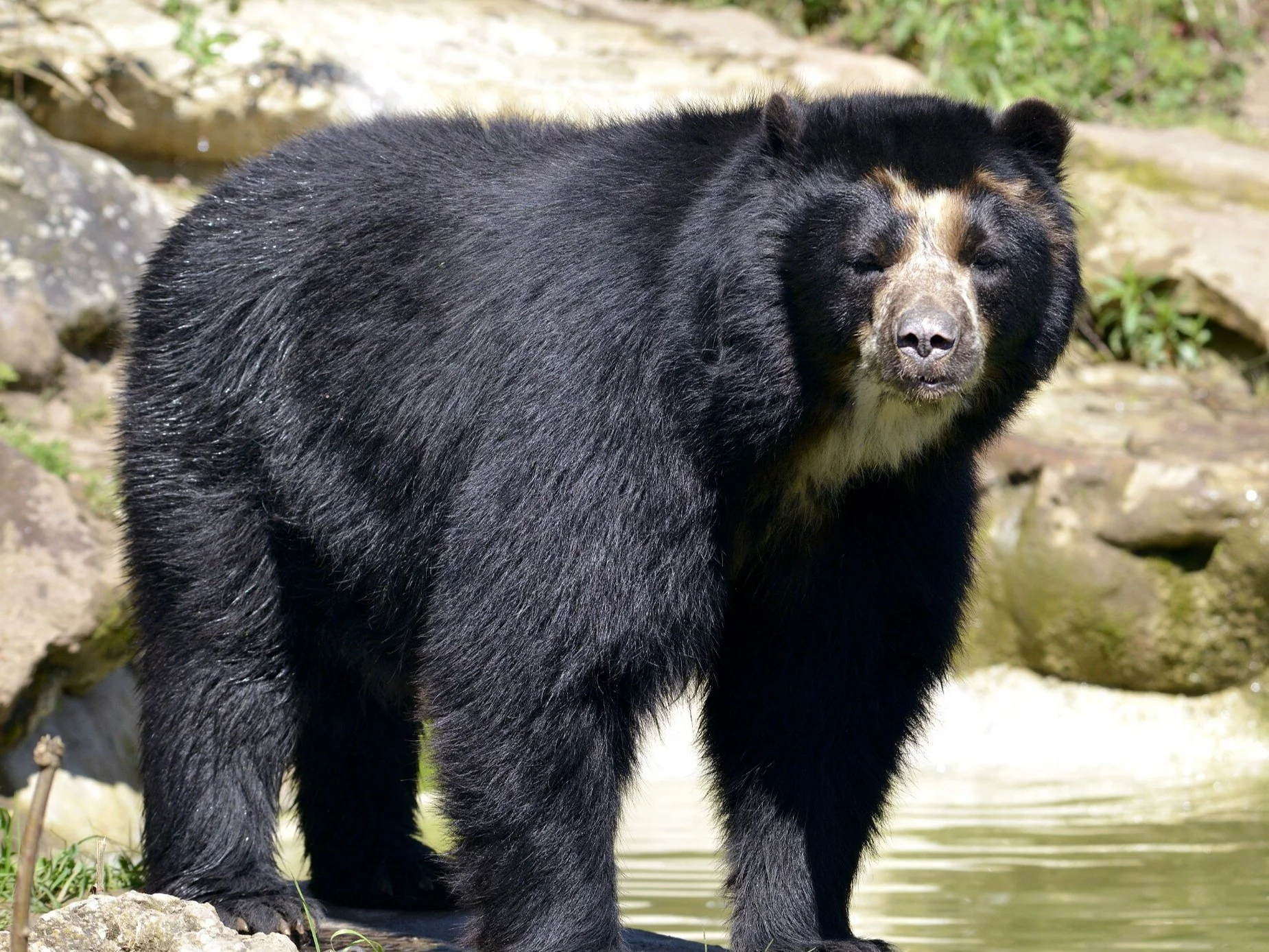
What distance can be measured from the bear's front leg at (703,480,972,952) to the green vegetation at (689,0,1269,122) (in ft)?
28.3

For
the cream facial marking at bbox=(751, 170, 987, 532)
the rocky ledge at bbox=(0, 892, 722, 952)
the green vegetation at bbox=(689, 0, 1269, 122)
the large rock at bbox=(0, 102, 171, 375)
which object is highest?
the cream facial marking at bbox=(751, 170, 987, 532)

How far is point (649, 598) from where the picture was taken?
375 cm

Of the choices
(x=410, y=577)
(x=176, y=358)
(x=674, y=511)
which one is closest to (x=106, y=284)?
(x=176, y=358)

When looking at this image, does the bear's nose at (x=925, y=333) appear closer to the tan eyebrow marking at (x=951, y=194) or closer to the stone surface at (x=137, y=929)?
the tan eyebrow marking at (x=951, y=194)

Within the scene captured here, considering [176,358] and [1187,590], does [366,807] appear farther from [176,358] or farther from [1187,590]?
[1187,590]

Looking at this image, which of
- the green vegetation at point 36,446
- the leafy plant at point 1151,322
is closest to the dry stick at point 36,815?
the green vegetation at point 36,446

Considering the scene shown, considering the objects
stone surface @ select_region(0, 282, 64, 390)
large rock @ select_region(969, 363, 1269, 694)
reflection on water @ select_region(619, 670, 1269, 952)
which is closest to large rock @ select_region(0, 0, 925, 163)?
stone surface @ select_region(0, 282, 64, 390)

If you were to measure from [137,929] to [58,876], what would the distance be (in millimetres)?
1454

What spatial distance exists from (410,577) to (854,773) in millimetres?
1213

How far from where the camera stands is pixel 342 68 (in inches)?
422

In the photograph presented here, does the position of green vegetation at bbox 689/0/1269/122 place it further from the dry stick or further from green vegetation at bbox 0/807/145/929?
the dry stick

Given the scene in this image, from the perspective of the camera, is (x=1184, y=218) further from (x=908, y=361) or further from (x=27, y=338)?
(x=908, y=361)

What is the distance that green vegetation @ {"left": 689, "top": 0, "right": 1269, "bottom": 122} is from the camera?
12648mm

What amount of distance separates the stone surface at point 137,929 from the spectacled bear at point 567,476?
606 mm
